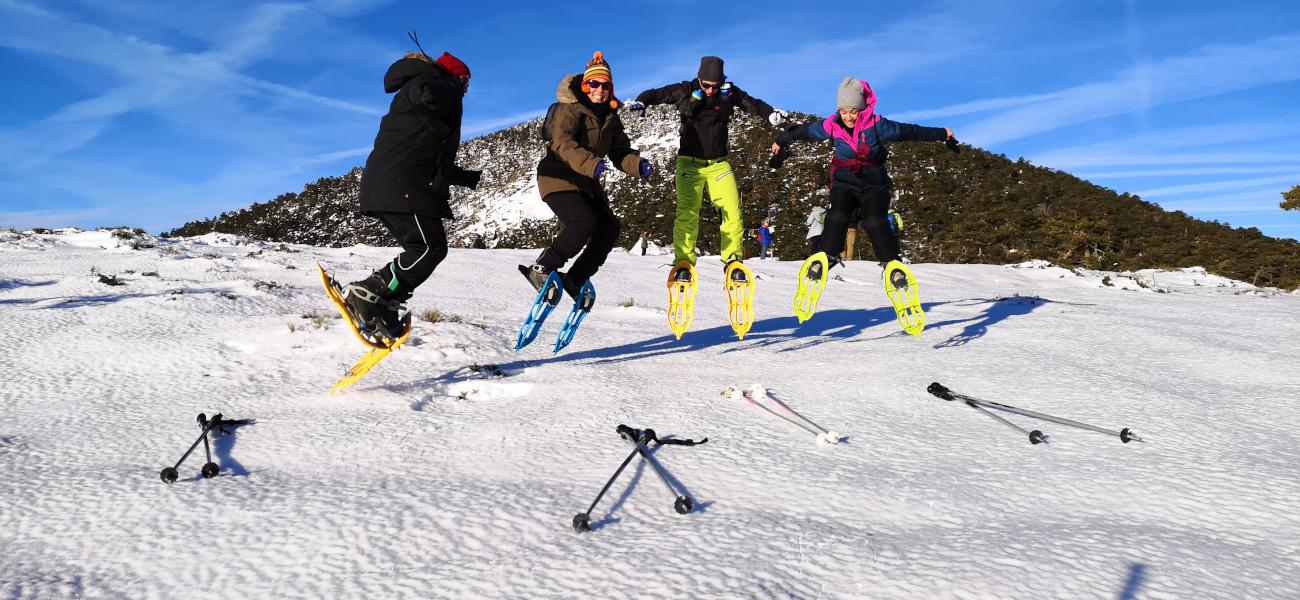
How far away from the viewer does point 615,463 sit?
290 cm

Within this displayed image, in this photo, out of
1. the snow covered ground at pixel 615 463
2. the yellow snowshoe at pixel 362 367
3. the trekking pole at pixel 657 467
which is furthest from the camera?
the yellow snowshoe at pixel 362 367

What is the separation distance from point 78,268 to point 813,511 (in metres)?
9.72

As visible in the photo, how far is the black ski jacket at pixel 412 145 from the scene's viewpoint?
4535mm

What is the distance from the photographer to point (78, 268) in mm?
8297

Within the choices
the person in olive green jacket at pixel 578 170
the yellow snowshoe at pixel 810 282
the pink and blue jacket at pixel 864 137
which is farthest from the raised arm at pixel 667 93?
the yellow snowshoe at pixel 810 282

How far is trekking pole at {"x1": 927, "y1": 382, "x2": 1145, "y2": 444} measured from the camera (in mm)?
3219

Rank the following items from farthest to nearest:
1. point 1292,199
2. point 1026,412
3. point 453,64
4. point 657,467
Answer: point 1292,199, point 453,64, point 1026,412, point 657,467

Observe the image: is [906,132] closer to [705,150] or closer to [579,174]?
[705,150]

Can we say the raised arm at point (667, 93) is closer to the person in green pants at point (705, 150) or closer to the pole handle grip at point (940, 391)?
the person in green pants at point (705, 150)

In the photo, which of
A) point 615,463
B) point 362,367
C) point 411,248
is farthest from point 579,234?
point 615,463

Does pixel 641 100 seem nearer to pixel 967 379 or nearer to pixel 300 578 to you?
pixel 967 379

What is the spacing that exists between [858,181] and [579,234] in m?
2.97

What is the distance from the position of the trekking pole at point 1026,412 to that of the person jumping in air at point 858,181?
2349 mm

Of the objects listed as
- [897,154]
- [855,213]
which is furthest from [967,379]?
[897,154]
